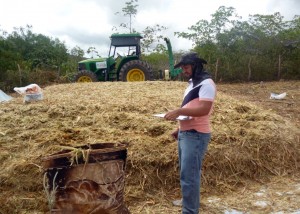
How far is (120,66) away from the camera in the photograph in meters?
10.3

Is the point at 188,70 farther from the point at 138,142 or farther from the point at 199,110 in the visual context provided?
the point at 138,142

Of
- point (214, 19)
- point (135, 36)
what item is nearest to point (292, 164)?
point (135, 36)

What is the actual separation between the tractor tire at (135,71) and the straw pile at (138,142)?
14.2 ft

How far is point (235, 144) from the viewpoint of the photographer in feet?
14.3

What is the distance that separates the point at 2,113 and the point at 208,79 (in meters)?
3.52

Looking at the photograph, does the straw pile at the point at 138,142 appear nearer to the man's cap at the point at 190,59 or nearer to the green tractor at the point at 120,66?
the man's cap at the point at 190,59

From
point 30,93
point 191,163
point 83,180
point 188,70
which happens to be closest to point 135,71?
point 30,93

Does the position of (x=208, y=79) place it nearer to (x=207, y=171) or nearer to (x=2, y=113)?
(x=207, y=171)

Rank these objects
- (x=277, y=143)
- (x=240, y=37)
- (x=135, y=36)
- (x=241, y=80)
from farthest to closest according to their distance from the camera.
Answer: (x=240, y=37)
(x=241, y=80)
(x=135, y=36)
(x=277, y=143)

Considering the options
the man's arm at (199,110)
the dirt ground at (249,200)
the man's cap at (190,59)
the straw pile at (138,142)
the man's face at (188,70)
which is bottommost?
the dirt ground at (249,200)

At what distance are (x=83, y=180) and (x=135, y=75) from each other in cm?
801

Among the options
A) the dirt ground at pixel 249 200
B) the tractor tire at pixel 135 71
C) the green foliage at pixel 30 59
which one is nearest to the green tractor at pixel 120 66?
the tractor tire at pixel 135 71

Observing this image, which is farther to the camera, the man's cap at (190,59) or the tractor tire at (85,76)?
the tractor tire at (85,76)

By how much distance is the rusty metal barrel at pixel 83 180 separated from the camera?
88.6 inches
